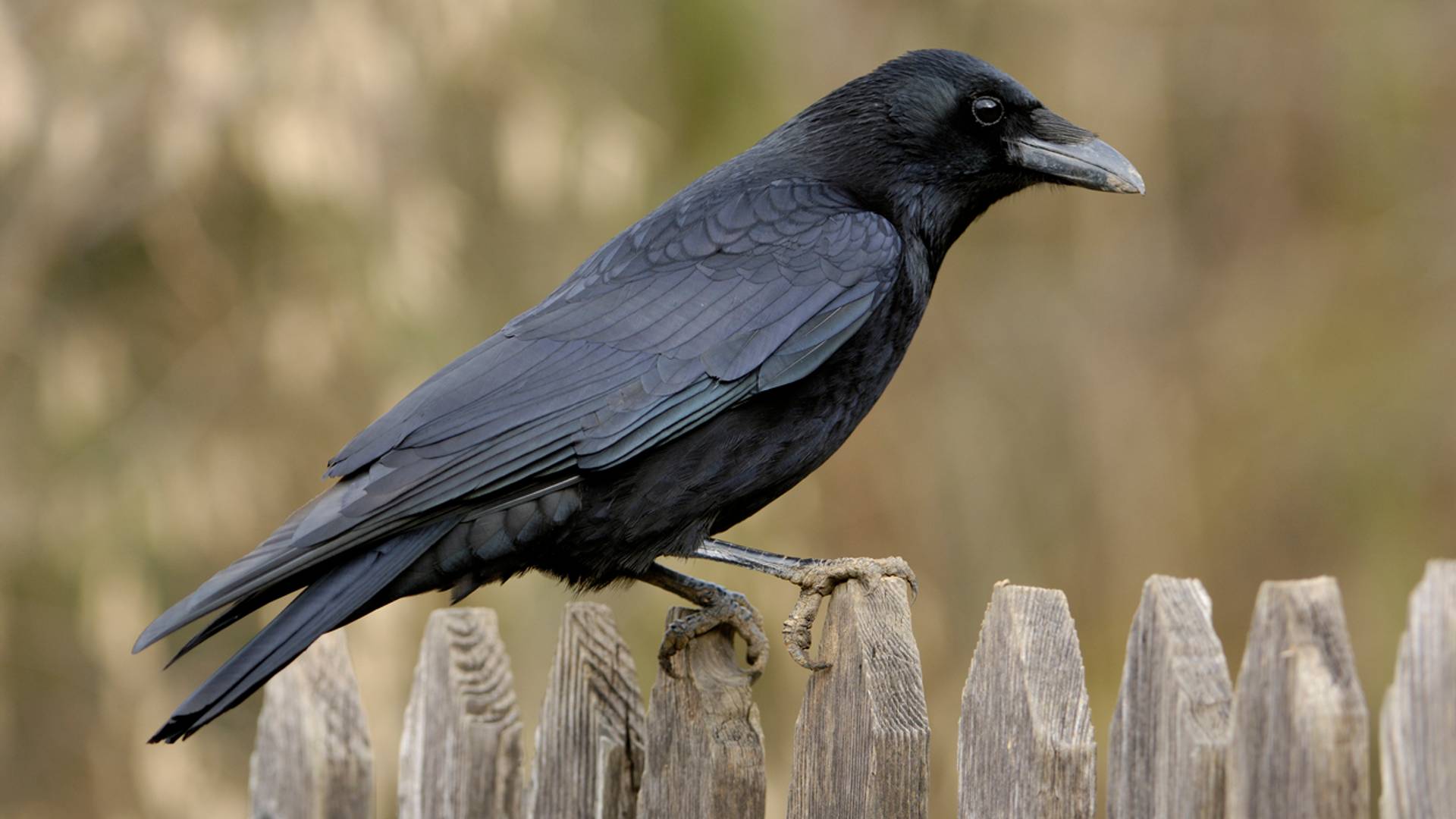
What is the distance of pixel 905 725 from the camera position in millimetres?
2203

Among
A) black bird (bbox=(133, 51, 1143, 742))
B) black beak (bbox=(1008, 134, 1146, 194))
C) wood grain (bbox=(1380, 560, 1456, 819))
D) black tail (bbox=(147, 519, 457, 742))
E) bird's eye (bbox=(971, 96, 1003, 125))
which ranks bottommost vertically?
wood grain (bbox=(1380, 560, 1456, 819))

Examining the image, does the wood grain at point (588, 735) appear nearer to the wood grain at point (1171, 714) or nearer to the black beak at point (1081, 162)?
the wood grain at point (1171, 714)

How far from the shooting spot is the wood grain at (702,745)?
2.44 meters

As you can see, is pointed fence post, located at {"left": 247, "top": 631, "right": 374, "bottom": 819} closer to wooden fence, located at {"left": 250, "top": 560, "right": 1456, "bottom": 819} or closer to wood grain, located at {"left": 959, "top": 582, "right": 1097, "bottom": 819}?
wooden fence, located at {"left": 250, "top": 560, "right": 1456, "bottom": 819}

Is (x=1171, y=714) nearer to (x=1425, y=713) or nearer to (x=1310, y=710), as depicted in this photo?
(x=1310, y=710)

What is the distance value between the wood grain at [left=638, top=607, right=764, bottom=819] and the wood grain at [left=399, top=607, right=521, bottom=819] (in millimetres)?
257

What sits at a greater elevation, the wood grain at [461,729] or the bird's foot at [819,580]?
the bird's foot at [819,580]

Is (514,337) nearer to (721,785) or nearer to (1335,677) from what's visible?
(721,785)

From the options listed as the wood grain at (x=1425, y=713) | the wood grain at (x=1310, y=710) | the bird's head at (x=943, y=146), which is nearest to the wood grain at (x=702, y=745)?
the wood grain at (x=1310, y=710)

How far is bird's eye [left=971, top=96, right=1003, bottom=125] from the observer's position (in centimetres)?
376

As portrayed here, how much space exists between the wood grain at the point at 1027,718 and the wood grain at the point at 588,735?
73 cm

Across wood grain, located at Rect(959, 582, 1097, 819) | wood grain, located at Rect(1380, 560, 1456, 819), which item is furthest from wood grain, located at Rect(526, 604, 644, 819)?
wood grain, located at Rect(1380, 560, 1456, 819)

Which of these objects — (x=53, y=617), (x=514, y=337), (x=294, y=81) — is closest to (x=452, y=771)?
(x=514, y=337)

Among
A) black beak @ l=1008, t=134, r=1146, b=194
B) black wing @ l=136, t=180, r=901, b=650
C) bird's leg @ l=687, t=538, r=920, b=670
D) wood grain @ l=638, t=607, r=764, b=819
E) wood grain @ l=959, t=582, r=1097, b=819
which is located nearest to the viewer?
wood grain @ l=959, t=582, r=1097, b=819
